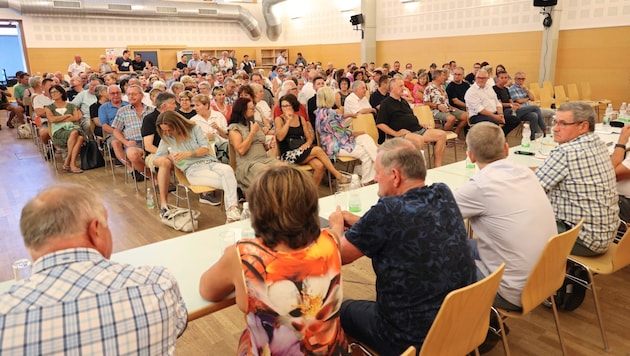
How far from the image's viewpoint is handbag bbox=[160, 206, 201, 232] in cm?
443

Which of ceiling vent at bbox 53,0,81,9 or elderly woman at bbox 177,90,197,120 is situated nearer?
elderly woman at bbox 177,90,197,120

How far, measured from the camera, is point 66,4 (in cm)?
1455

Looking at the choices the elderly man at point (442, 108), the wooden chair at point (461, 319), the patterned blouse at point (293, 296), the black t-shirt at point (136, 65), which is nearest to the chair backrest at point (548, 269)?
the wooden chair at point (461, 319)

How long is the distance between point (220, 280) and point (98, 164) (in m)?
6.32

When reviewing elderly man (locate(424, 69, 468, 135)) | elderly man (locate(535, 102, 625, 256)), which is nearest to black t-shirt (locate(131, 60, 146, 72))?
elderly man (locate(424, 69, 468, 135))

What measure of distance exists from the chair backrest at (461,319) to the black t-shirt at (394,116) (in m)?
4.19

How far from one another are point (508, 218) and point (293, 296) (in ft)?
4.07

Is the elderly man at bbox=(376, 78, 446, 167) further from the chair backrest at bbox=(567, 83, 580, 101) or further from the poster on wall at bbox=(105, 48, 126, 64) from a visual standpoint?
the poster on wall at bbox=(105, 48, 126, 64)

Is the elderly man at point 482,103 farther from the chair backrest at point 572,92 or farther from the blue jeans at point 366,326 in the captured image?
the blue jeans at point 366,326

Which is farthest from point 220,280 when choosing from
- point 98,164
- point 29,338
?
point 98,164

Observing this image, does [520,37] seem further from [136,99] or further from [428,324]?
[428,324]

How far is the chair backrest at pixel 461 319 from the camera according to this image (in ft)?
5.03

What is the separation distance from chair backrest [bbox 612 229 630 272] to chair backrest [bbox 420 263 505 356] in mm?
1100

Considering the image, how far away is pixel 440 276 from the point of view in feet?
5.46
